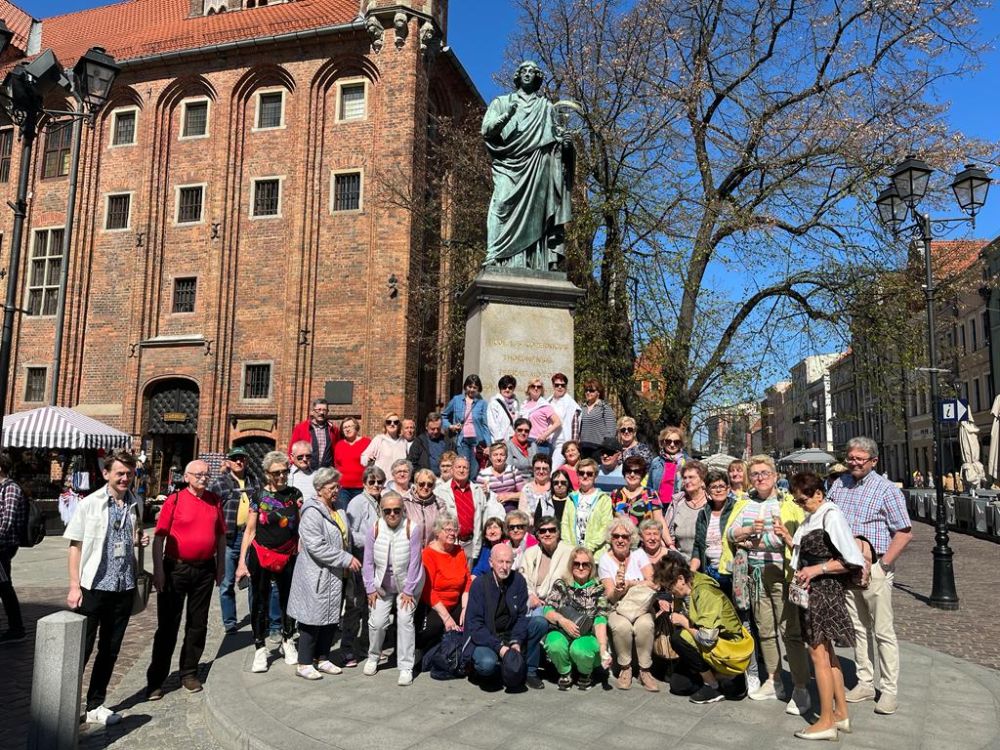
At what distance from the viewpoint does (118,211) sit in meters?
27.0

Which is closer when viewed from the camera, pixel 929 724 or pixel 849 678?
pixel 929 724

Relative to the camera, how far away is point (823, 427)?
86875 millimetres

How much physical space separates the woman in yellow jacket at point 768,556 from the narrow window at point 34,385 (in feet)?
92.3

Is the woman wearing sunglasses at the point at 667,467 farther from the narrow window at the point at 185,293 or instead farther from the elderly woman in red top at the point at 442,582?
the narrow window at the point at 185,293

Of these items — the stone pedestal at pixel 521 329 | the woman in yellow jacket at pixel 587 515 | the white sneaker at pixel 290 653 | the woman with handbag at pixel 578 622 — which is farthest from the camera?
the stone pedestal at pixel 521 329

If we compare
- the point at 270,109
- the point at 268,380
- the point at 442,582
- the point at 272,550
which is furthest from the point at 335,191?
the point at 442,582

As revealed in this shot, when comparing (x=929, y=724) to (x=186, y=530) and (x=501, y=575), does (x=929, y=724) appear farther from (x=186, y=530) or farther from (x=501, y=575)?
(x=186, y=530)

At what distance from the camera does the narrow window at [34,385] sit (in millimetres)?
27000

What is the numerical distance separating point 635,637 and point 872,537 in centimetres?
185

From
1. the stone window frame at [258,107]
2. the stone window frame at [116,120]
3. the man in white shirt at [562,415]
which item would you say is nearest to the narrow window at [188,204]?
the stone window frame at [258,107]

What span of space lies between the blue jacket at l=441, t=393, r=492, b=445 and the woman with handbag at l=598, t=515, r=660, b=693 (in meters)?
2.39

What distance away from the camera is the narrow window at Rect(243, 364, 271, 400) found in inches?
969

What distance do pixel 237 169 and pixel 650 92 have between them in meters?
15.3

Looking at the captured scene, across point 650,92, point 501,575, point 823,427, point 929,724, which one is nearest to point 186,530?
point 501,575
